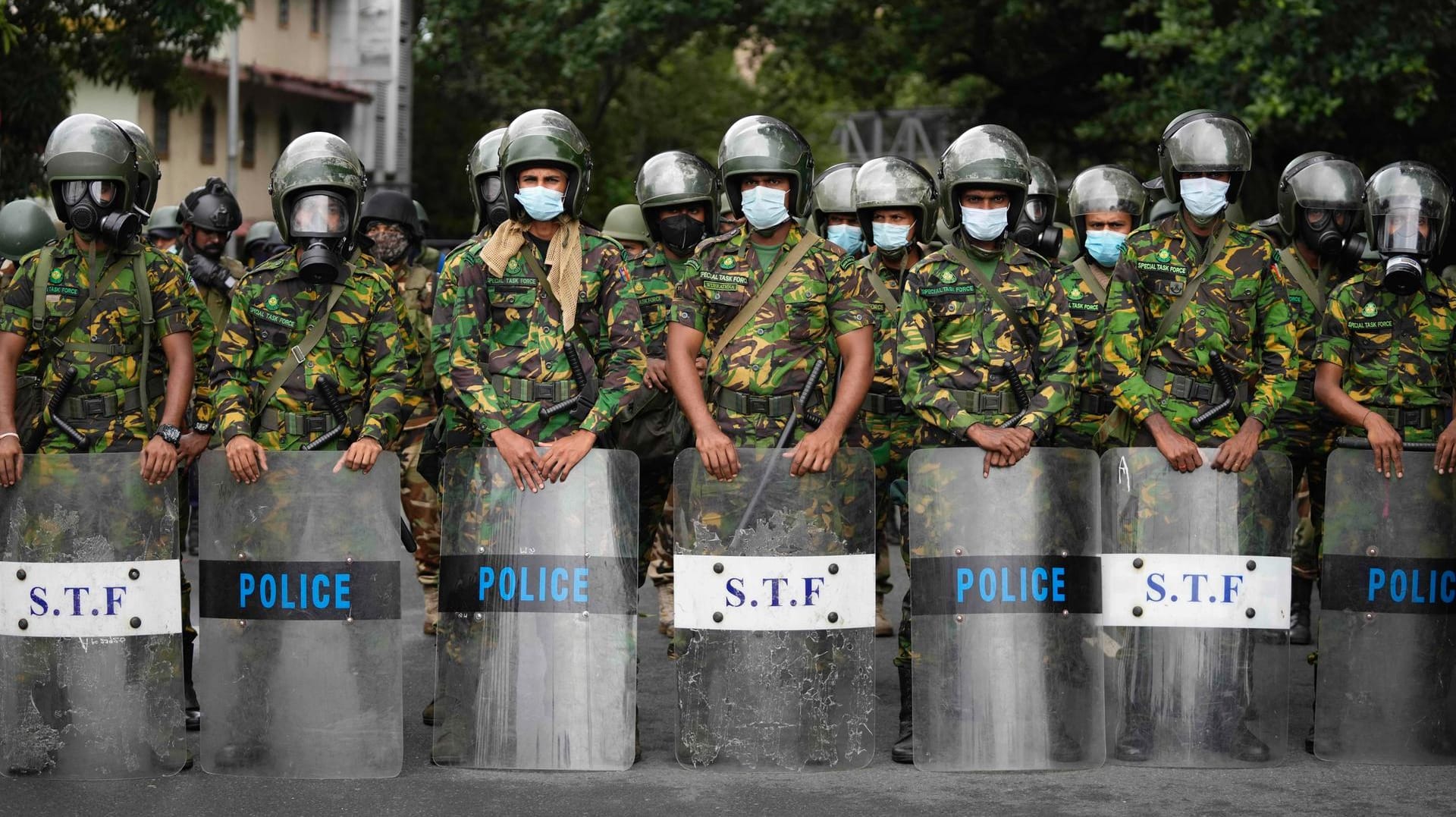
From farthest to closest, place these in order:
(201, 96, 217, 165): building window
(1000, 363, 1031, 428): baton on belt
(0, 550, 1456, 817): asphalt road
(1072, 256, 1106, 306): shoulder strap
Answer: (201, 96, 217, 165): building window → (1072, 256, 1106, 306): shoulder strap → (1000, 363, 1031, 428): baton on belt → (0, 550, 1456, 817): asphalt road

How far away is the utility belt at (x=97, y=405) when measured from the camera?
6.84 m

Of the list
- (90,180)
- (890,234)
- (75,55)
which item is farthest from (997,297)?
(75,55)

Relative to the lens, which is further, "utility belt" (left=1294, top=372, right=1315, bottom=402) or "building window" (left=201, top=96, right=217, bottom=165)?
"building window" (left=201, top=96, right=217, bottom=165)

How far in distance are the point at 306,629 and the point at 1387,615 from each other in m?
3.63

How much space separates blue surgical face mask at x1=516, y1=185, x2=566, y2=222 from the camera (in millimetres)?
6699

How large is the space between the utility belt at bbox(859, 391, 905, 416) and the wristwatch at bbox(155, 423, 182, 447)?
9.18 ft

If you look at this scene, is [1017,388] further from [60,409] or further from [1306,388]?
[60,409]

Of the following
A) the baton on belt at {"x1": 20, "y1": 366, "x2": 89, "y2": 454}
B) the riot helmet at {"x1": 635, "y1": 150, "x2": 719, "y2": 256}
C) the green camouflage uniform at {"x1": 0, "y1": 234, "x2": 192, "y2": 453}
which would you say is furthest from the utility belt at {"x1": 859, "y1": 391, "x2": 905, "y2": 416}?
the baton on belt at {"x1": 20, "y1": 366, "x2": 89, "y2": 454}

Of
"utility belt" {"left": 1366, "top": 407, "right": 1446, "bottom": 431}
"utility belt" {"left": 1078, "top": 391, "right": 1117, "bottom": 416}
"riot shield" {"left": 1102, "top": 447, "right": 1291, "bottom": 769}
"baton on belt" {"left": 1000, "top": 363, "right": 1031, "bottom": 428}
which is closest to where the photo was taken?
"riot shield" {"left": 1102, "top": 447, "right": 1291, "bottom": 769}

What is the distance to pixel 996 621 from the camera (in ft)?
20.8

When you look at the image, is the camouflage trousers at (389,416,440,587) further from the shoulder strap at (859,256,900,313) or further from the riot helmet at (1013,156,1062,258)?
the riot helmet at (1013,156,1062,258)

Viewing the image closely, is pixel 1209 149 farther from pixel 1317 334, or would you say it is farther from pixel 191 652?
pixel 191 652

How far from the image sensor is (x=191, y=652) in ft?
Result: 23.2

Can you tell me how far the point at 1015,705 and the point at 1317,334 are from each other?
2.25 meters
